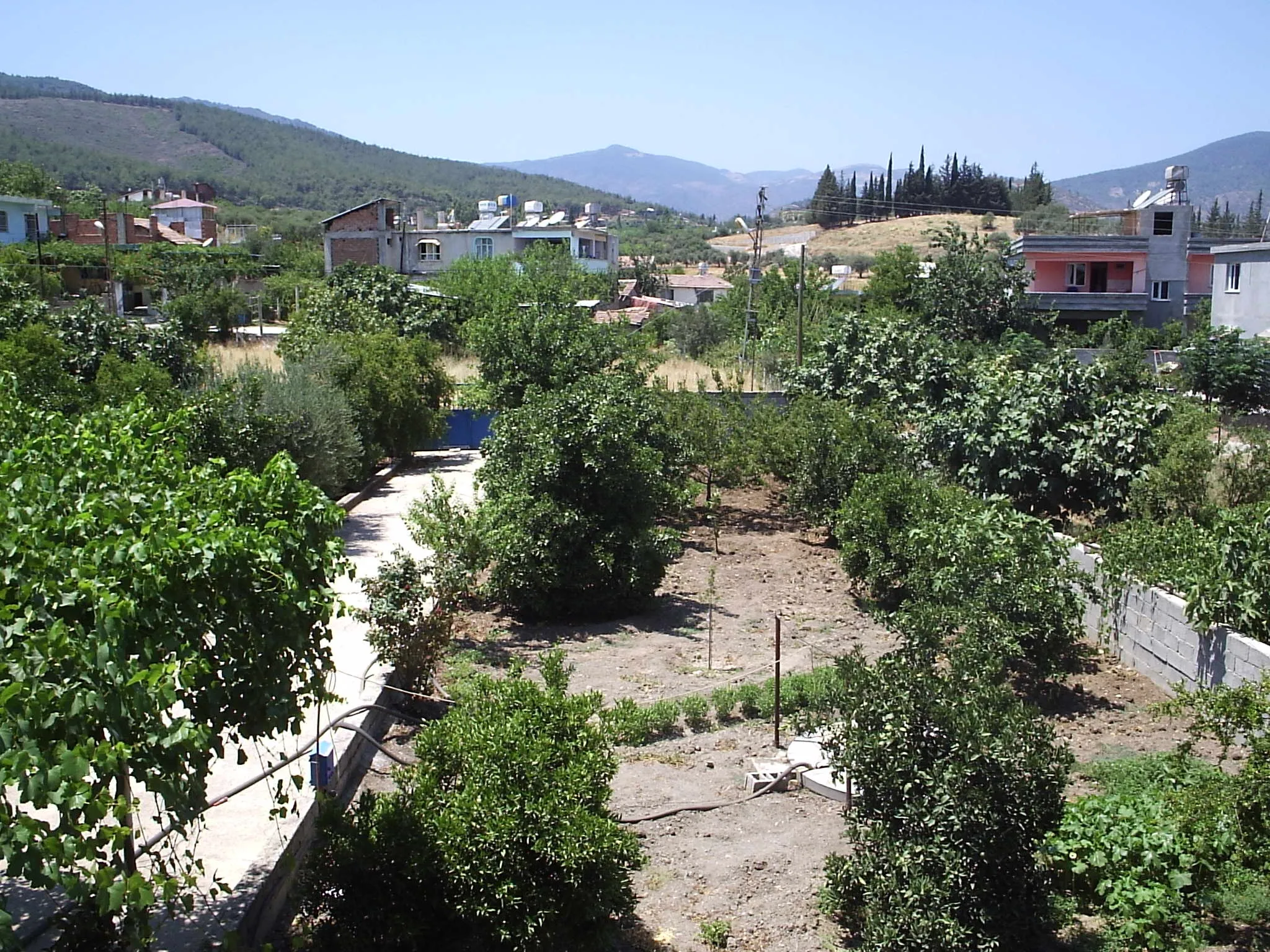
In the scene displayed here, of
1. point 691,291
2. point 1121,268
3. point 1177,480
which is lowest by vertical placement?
point 1177,480

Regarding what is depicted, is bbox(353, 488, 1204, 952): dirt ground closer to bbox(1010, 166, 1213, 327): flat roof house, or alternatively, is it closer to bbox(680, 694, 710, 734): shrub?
bbox(680, 694, 710, 734): shrub

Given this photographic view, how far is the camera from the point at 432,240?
6825cm

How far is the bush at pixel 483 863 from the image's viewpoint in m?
5.66

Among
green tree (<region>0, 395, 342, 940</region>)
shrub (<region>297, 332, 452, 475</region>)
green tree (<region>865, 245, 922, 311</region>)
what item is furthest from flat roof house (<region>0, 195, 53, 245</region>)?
green tree (<region>0, 395, 342, 940</region>)

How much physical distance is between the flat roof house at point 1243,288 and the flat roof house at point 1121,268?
9287mm

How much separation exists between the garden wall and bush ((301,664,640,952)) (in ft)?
16.4

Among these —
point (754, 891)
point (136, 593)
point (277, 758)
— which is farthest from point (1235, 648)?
point (136, 593)

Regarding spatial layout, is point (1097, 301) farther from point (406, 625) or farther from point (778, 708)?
point (406, 625)

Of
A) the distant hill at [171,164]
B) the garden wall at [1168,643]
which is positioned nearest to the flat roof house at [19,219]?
the garden wall at [1168,643]

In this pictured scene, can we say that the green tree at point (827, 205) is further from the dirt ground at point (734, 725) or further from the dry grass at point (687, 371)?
the dirt ground at point (734, 725)

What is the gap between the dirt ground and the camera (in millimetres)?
6816

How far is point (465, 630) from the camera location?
12.9m

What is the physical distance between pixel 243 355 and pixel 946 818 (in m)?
33.4

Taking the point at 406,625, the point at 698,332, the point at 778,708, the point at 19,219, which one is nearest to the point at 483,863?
the point at 778,708
